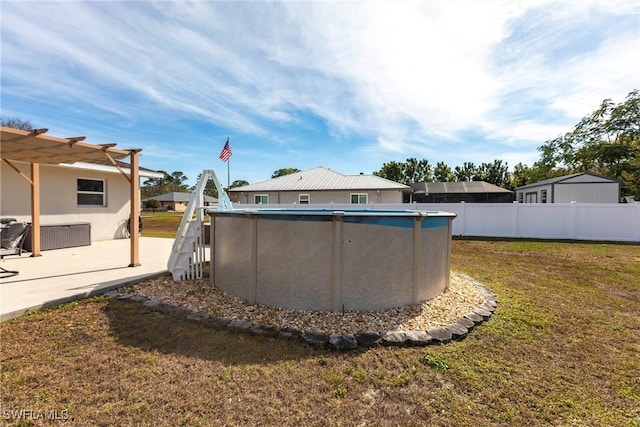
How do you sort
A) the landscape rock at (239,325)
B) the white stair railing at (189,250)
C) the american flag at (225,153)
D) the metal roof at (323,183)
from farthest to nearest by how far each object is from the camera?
the metal roof at (323,183), the american flag at (225,153), the white stair railing at (189,250), the landscape rock at (239,325)

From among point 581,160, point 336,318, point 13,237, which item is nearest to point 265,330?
point 336,318

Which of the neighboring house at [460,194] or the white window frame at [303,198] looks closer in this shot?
the white window frame at [303,198]

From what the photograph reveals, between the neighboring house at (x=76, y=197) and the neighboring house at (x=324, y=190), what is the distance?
10542 millimetres

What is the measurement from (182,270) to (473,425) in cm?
519

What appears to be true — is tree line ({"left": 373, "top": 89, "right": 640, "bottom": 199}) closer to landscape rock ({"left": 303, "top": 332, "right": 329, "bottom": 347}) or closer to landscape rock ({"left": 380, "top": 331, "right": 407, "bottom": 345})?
landscape rock ({"left": 380, "top": 331, "right": 407, "bottom": 345})

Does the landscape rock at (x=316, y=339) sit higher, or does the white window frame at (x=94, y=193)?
the white window frame at (x=94, y=193)

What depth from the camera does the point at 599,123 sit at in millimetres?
28969

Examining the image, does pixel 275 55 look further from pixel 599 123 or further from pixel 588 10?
pixel 599 123

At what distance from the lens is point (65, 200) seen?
403 inches

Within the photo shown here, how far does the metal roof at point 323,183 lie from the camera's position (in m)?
20.9

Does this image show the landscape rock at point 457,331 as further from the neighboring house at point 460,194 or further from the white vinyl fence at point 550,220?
the neighboring house at point 460,194

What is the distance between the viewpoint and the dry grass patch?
2.15 meters

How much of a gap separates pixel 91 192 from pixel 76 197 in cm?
65

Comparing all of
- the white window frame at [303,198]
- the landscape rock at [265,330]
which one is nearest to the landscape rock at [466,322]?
the landscape rock at [265,330]
